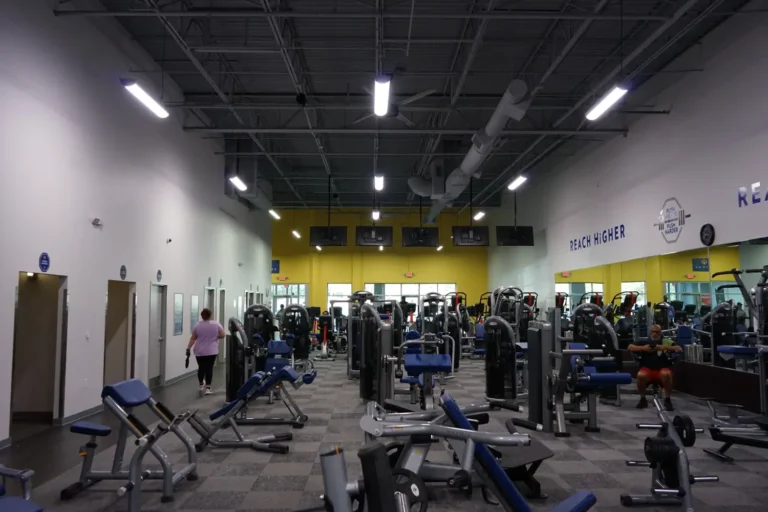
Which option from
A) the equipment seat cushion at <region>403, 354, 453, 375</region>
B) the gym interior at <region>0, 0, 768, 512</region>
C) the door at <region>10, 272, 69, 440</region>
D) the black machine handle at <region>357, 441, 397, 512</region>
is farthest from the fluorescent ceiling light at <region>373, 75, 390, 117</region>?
the black machine handle at <region>357, 441, 397, 512</region>

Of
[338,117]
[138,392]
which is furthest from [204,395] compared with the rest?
[338,117]

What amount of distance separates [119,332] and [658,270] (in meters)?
9.43

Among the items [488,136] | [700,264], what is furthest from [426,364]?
[488,136]

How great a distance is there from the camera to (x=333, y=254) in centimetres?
2452

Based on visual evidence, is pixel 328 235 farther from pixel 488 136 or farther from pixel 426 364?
pixel 426 364

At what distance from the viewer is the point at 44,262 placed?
6453 millimetres

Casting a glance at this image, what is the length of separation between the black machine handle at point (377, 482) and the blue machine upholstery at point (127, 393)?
119 inches

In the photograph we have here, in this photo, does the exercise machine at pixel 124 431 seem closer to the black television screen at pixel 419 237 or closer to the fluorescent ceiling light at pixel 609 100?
the fluorescent ceiling light at pixel 609 100

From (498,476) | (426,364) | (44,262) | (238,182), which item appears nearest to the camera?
(498,476)

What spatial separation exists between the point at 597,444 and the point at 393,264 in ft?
62.6

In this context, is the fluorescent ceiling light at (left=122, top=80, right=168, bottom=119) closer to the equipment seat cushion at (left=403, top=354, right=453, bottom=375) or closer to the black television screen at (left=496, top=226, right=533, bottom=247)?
the equipment seat cushion at (left=403, top=354, right=453, bottom=375)

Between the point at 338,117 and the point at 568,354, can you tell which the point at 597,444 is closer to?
the point at 568,354

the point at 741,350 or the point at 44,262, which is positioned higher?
the point at 44,262

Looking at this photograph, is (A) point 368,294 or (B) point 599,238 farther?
(B) point 599,238
